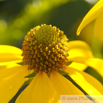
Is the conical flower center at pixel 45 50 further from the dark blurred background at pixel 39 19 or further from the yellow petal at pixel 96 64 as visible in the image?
the dark blurred background at pixel 39 19

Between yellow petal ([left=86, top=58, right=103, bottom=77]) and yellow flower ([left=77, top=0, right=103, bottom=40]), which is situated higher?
yellow flower ([left=77, top=0, right=103, bottom=40])

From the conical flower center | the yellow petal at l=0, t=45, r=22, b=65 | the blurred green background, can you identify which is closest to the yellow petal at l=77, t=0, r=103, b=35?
the conical flower center

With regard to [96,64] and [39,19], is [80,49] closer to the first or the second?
[96,64]

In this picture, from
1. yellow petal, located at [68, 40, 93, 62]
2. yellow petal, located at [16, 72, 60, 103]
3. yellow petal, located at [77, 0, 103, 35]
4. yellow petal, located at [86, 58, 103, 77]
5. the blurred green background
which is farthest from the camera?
the blurred green background

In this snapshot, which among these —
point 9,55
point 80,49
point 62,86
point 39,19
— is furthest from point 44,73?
point 39,19

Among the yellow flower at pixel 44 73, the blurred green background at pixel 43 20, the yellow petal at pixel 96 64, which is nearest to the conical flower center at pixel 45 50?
the yellow flower at pixel 44 73

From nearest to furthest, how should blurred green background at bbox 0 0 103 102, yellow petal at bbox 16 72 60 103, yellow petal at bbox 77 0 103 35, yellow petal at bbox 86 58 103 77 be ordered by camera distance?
yellow petal at bbox 77 0 103 35 < yellow petal at bbox 16 72 60 103 < yellow petal at bbox 86 58 103 77 < blurred green background at bbox 0 0 103 102

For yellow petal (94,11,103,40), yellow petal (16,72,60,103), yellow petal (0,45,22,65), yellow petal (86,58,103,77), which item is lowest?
yellow petal (16,72,60,103)

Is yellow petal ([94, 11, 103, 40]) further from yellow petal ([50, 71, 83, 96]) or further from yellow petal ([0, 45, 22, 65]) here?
yellow petal ([0, 45, 22, 65])

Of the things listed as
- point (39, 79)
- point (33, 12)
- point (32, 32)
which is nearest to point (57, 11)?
point (33, 12)
